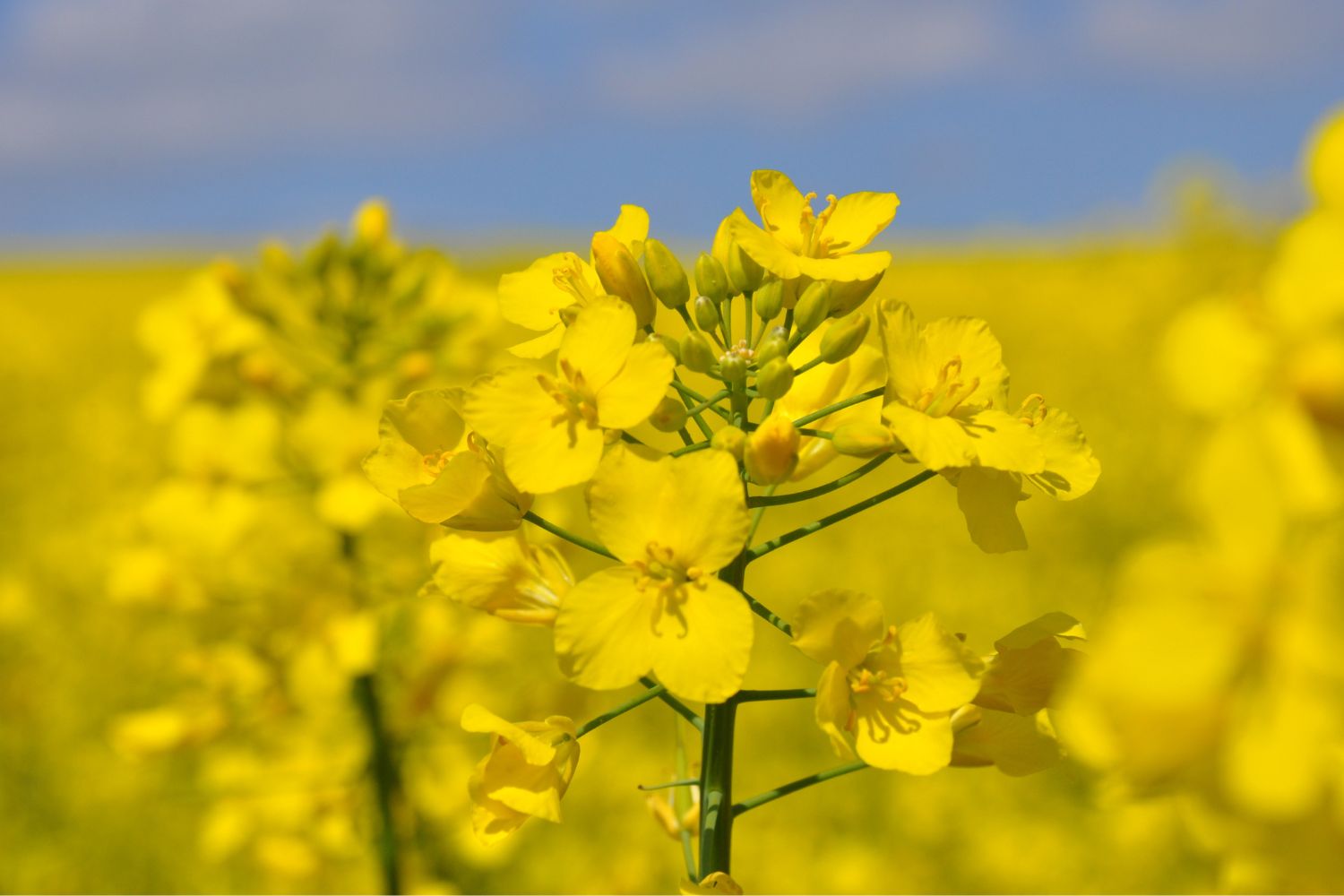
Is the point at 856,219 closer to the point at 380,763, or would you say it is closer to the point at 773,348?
the point at 773,348

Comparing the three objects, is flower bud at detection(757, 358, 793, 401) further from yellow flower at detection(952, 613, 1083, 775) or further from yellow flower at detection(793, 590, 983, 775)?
yellow flower at detection(952, 613, 1083, 775)

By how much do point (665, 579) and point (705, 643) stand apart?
88 mm

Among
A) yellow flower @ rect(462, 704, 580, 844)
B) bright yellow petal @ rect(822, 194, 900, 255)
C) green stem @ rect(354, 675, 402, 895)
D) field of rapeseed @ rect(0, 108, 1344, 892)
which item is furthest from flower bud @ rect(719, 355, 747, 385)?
green stem @ rect(354, 675, 402, 895)

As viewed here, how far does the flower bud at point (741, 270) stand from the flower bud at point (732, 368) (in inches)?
5.7

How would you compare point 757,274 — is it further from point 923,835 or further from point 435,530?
point 923,835

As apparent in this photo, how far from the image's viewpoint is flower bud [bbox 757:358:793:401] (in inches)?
48.4

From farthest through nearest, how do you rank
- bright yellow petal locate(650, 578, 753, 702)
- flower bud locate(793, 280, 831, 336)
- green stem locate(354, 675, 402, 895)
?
green stem locate(354, 675, 402, 895), flower bud locate(793, 280, 831, 336), bright yellow petal locate(650, 578, 753, 702)

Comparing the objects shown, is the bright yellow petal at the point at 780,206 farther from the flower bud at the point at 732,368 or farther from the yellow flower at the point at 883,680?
the yellow flower at the point at 883,680

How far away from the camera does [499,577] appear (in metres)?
1.38

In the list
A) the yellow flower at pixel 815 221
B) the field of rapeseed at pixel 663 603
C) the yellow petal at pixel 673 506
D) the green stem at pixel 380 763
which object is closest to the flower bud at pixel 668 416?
the field of rapeseed at pixel 663 603

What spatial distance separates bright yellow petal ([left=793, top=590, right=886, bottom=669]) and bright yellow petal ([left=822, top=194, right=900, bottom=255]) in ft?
1.57

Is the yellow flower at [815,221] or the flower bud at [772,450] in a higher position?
the yellow flower at [815,221]

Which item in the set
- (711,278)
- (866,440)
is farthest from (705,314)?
(866,440)

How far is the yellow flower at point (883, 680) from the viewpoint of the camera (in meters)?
1.13
